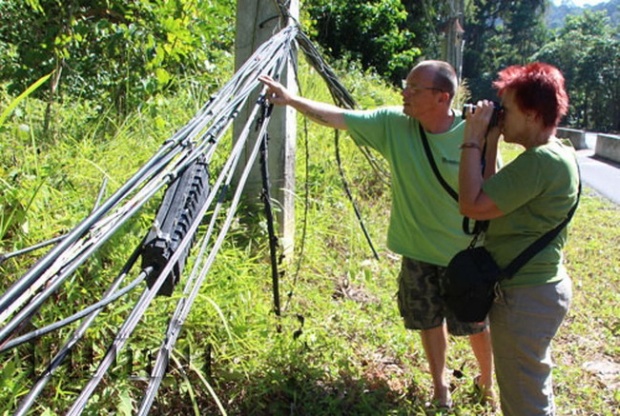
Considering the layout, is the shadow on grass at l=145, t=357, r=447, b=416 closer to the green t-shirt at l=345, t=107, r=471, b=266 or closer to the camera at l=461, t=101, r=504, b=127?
the green t-shirt at l=345, t=107, r=471, b=266

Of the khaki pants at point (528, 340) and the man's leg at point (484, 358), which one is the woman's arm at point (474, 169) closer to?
the khaki pants at point (528, 340)

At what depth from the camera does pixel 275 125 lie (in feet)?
13.0

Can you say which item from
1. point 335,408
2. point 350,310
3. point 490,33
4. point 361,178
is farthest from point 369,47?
point 490,33

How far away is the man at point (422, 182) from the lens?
2.80 metres

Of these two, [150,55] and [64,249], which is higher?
[150,55]

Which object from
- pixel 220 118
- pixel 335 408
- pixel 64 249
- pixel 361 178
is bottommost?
pixel 335 408

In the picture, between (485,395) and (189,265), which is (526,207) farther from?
(189,265)

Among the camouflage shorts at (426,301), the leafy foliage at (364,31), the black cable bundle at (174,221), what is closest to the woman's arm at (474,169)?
the camouflage shorts at (426,301)

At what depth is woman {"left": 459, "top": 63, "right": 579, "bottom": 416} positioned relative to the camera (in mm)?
2217

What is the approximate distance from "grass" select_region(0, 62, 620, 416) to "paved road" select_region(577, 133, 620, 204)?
644 cm

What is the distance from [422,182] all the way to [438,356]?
0.86m

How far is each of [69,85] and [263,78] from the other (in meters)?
3.53

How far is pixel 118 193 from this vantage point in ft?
4.94

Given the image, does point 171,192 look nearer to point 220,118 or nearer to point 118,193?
point 118,193
